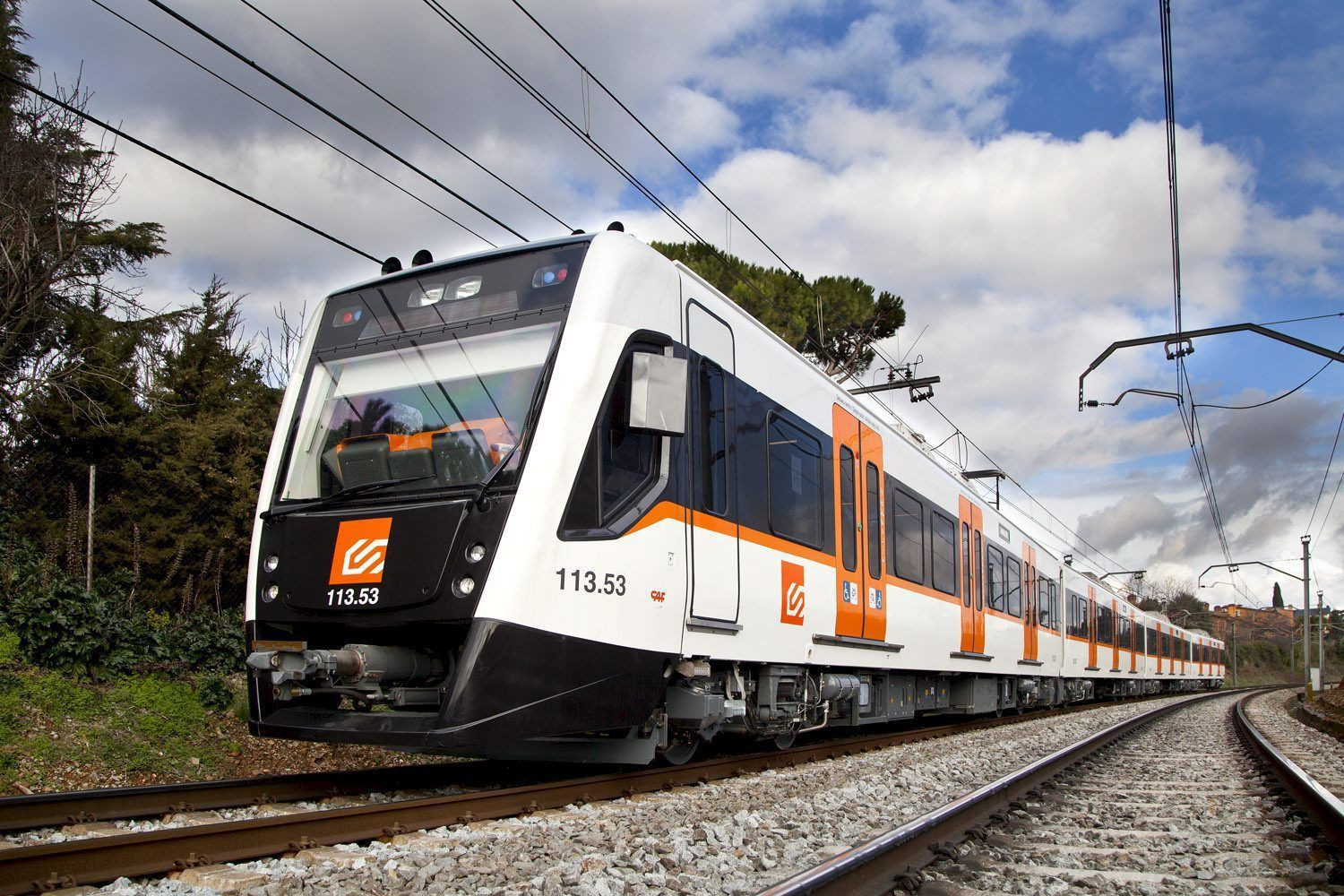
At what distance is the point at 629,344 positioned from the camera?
6125 mm

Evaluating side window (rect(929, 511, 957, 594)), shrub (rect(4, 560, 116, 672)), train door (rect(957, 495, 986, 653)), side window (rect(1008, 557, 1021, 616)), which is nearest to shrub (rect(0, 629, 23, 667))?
shrub (rect(4, 560, 116, 672))

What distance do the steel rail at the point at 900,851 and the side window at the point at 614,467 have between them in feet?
7.41

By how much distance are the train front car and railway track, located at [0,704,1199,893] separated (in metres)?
0.32

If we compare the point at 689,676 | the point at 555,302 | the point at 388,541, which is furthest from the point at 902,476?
the point at 388,541

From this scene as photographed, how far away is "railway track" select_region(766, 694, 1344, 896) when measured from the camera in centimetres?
413

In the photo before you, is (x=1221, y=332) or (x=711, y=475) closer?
(x=711, y=475)

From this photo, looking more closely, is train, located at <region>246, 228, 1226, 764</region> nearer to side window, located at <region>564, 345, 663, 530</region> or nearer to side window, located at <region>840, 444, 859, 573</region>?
side window, located at <region>564, 345, 663, 530</region>

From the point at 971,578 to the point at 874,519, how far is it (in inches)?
169

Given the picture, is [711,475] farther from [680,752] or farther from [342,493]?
[342,493]

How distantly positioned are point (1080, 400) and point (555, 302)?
1139cm

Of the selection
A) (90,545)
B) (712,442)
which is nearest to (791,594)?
(712,442)

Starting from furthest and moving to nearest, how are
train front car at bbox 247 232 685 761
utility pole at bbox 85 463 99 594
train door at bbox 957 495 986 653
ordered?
1. train door at bbox 957 495 986 653
2. utility pole at bbox 85 463 99 594
3. train front car at bbox 247 232 685 761

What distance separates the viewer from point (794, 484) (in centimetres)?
812

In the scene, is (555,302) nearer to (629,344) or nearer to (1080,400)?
(629,344)
